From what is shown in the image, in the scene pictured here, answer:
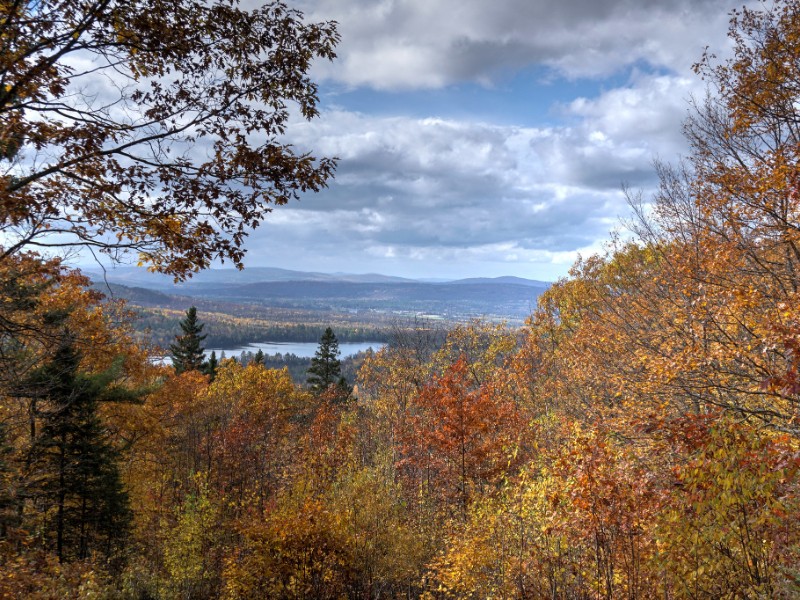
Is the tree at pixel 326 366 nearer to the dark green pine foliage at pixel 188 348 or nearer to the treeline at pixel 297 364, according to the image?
the dark green pine foliage at pixel 188 348

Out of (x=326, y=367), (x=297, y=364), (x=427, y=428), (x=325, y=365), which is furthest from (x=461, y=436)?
(x=297, y=364)

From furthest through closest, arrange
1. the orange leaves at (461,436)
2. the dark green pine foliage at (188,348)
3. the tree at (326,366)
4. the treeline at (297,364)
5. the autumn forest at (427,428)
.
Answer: the treeline at (297,364) < the tree at (326,366) < the dark green pine foliage at (188,348) < the orange leaves at (461,436) < the autumn forest at (427,428)

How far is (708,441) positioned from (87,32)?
9027 millimetres

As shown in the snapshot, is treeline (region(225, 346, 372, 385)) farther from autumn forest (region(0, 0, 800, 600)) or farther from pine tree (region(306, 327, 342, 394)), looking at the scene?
→ autumn forest (region(0, 0, 800, 600))

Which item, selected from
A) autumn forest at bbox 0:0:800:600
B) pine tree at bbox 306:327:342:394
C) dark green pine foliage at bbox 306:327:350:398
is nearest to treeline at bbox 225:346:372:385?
dark green pine foliage at bbox 306:327:350:398

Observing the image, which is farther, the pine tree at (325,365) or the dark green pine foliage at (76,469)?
the pine tree at (325,365)

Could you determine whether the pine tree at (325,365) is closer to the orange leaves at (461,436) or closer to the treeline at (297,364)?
the orange leaves at (461,436)

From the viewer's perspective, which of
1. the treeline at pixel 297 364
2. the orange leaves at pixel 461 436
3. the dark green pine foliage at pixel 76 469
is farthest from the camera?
the treeline at pixel 297 364

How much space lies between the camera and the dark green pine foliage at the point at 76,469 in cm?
1529

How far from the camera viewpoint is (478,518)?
12789mm

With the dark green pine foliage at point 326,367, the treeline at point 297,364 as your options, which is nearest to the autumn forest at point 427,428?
the dark green pine foliage at point 326,367

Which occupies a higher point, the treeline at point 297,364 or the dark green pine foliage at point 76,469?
the dark green pine foliage at point 76,469

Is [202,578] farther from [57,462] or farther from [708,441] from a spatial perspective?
[708,441]

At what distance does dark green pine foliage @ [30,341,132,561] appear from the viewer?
15.3 m
